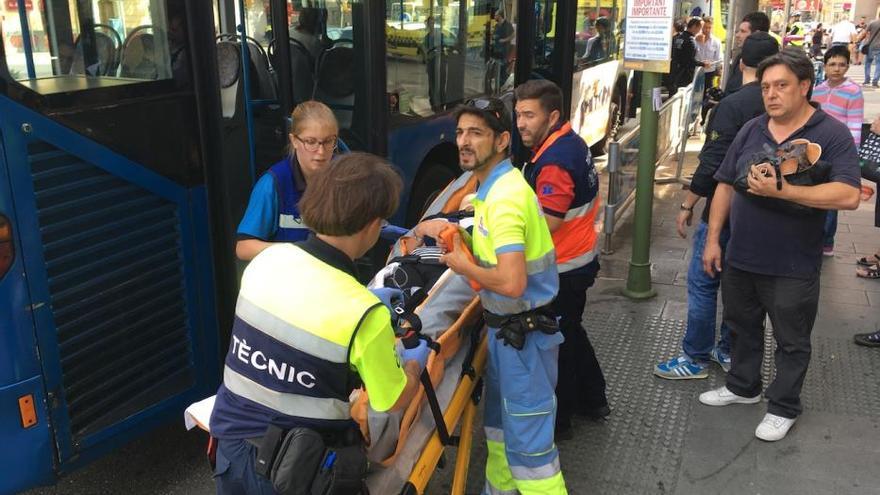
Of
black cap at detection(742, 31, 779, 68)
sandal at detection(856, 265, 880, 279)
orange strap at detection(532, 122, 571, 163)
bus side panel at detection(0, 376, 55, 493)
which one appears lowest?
sandal at detection(856, 265, 880, 279)

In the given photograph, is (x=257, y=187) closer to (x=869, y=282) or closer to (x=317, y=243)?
(x=317, y=243)

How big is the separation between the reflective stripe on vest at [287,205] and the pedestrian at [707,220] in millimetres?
2144

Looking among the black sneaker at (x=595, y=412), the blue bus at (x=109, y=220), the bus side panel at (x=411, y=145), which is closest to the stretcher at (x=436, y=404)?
the blue bus at (x=109, y=220)

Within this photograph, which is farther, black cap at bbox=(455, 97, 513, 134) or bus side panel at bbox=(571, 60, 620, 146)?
bus side panel at bbox=(571, 60, 620, 146)

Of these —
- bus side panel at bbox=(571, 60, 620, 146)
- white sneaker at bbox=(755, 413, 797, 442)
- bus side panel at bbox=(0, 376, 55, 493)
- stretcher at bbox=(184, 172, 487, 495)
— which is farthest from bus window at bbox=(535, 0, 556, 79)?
bus side panel at bbox=(0, 376, 55, 493)

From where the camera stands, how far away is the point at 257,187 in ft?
9.99

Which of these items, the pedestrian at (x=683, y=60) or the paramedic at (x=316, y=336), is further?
the pedestrian at (x=683, y=60)

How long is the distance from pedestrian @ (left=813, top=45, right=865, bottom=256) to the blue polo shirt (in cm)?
203

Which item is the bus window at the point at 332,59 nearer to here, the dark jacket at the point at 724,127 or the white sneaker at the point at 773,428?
the dark jacket at the point at 724,127

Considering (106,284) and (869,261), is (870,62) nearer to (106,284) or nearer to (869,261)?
(869,261)

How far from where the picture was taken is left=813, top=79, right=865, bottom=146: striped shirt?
5223mm

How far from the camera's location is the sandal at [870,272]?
5.80 m

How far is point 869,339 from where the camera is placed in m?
4.64

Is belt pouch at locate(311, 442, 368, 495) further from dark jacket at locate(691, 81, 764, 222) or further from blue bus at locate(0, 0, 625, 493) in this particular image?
dark jacket at locate(691, 81, 764, 222)
